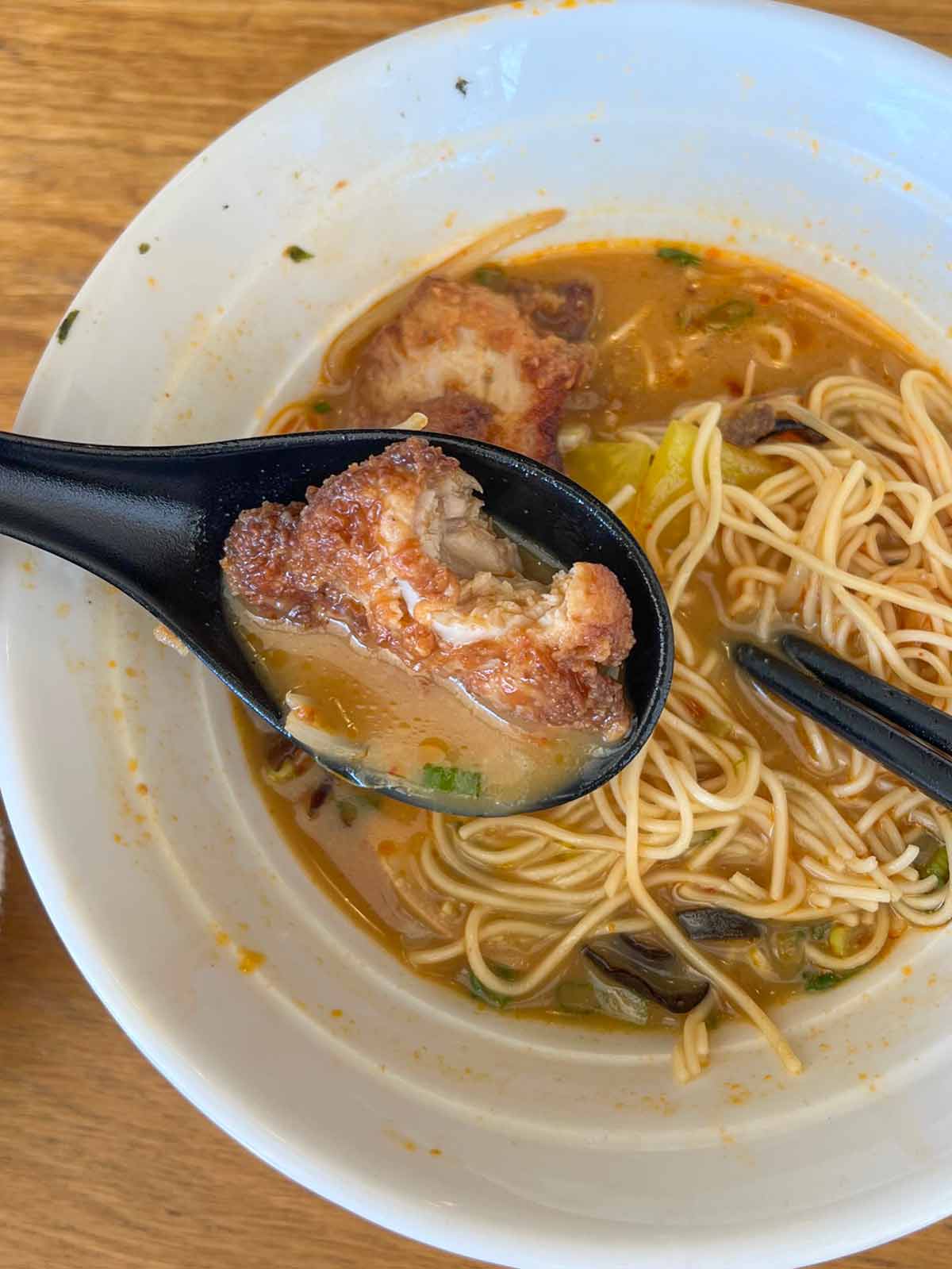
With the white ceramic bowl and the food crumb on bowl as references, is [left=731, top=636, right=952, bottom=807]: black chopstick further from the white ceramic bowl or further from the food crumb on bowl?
the food crumb on bowl

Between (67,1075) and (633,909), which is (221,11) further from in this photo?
(67,1075)

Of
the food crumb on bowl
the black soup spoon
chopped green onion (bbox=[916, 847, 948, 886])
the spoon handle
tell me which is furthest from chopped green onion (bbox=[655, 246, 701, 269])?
the food crumb on bowl

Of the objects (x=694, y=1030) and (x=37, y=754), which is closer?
(x=37, y=754)

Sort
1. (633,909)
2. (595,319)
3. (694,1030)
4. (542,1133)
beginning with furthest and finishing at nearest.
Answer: (595,319)
(633,909)
(694,1030)
(542,1133)

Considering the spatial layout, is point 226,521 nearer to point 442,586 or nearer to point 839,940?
point 442,586

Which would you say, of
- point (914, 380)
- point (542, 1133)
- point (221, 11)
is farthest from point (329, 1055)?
point (221, 11)

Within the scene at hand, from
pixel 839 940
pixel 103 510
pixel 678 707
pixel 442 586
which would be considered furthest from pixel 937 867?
pixel 103 510

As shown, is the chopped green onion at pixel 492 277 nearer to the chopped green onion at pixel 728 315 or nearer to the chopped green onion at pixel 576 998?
the chopped green onion at pixel 728 315

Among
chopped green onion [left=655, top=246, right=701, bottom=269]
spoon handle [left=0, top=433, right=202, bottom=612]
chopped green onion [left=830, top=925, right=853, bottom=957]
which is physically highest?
chopped green onion [left=655, top=246, right=701, bottom=269]
